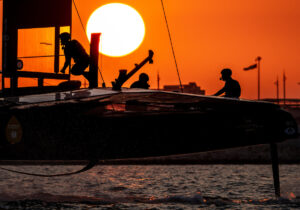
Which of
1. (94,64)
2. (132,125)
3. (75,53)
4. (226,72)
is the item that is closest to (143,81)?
(94,64)

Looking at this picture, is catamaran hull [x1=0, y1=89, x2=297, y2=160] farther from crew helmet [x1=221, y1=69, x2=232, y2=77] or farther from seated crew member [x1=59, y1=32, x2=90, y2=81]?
seated crew member [x1=59, y1=32, x2=90, y2=81]

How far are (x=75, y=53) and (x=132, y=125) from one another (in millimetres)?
1925

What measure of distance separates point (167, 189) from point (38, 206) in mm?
3312

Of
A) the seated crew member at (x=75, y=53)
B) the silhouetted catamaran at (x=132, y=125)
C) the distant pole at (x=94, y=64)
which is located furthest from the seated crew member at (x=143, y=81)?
the silhouetted catamaran at (x=132, y=125)

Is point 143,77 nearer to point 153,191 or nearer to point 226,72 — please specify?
point 226,72

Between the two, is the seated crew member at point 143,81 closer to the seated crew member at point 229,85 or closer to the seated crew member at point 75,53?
the seated crew member at point 75,53

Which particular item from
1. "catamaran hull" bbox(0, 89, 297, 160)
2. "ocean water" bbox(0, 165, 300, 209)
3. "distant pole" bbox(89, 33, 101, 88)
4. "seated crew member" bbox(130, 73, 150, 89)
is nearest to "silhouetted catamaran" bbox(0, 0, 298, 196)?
"catamaran hull" bbox(0, 89, 297, 160)

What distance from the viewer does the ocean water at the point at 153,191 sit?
8.80 metres

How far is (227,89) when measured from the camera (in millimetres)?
7430

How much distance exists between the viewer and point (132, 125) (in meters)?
6.36

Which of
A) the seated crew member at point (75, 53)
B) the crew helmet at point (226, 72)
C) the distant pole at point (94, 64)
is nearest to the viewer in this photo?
the crew helmet at point (226, 72)

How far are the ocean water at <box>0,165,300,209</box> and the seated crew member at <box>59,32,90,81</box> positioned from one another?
2249 millimetres

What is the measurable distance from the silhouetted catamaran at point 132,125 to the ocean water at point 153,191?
7.28 ft

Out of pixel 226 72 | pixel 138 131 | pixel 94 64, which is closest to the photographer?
pixel 138 131
